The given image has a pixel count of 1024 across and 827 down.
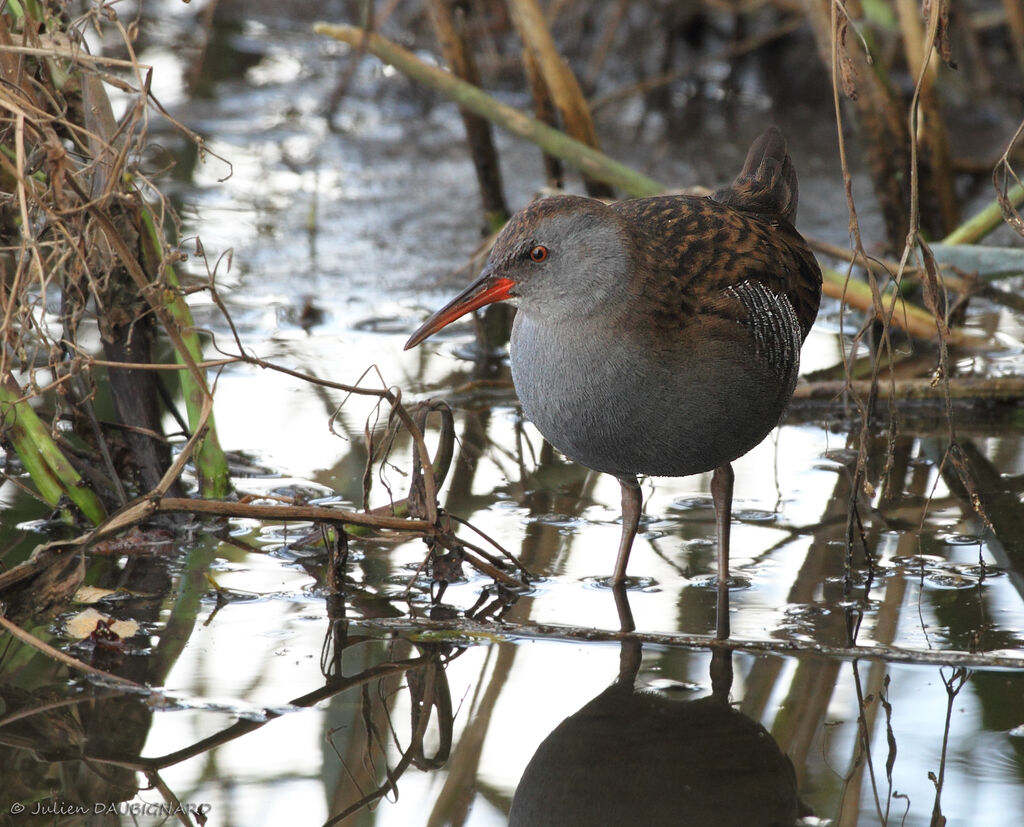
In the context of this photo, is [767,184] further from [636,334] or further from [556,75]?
[556,75]

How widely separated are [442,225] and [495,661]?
385 centimetres

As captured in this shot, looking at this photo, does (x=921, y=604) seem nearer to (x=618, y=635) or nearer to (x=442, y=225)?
(x=618, y=635)

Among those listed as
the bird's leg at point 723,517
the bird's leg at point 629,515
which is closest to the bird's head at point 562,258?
the bird's leg at point 629,515

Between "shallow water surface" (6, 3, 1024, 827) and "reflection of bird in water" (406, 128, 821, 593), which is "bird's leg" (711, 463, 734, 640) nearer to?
"shallow water surface" (6, 3, 1024, 827)

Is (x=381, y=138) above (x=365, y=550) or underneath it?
above

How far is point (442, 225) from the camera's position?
637 cm

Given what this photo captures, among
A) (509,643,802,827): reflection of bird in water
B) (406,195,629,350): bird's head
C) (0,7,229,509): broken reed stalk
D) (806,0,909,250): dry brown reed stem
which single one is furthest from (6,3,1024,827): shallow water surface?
(806,0,909,250): dry brown reed stem

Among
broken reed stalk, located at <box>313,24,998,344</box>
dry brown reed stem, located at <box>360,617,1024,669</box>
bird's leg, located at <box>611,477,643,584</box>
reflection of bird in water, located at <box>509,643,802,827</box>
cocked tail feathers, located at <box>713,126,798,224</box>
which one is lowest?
reflection of bird in water, located at <box>509,643,802,827</box>

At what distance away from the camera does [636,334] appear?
292 centimetres

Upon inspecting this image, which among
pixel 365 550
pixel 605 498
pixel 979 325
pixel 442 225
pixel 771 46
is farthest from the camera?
pixel 771 46

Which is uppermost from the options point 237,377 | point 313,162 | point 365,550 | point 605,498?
point 313,162

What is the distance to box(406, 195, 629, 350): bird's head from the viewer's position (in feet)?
9.72

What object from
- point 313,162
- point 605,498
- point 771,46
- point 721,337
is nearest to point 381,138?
point 313,162

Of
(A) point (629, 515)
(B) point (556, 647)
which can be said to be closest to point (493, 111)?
(A) point (629, 515)
